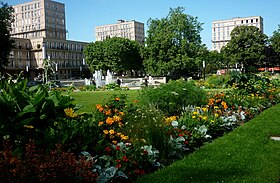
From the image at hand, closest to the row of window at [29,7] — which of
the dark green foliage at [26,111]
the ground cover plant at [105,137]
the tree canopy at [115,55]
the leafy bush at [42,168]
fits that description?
the tree canopy at [115,55]

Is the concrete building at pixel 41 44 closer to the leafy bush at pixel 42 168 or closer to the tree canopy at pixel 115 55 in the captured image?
the tree canopy at pixel 115 55

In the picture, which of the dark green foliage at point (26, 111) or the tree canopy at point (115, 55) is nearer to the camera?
the dark green foliage at point (26, 111)

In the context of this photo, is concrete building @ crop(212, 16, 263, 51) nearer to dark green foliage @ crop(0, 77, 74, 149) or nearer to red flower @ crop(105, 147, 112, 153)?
red flower @ crop(105, 147, 112, 153)

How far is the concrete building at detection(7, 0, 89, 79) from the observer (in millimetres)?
99938

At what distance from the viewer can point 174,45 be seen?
59812 mm

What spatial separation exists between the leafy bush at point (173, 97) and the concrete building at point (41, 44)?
80.0 metres

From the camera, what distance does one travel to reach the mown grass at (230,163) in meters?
4.72

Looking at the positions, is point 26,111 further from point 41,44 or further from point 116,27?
point 116,27

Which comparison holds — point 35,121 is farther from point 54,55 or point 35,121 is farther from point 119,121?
point 54,55

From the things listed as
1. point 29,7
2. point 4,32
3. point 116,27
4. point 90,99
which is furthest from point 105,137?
point 116,27

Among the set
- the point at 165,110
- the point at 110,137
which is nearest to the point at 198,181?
the point at 110,137

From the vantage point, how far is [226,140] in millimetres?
7230

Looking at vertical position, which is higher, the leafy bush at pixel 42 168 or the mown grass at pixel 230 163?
the leafy bush at pixel 42 168

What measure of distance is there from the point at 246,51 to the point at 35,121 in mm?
71083
